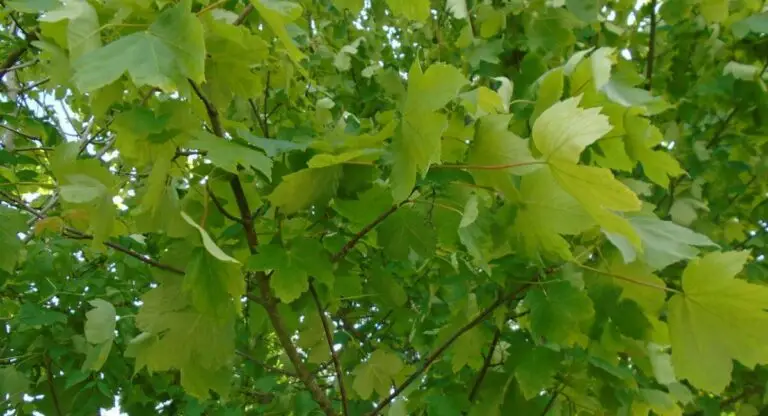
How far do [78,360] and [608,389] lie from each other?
65.5 inches

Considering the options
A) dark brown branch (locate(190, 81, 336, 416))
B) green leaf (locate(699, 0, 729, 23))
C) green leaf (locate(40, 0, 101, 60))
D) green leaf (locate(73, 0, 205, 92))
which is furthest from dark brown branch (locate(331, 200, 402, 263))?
green leaf (locate(699, 0, 729, 23))

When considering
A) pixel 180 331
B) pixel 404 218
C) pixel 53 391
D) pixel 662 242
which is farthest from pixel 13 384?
pixel 662 242

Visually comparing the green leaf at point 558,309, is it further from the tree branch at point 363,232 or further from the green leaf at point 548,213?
the tree branch at point 363,232

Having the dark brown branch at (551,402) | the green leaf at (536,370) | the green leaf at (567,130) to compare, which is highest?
the green leaf at (567,130)

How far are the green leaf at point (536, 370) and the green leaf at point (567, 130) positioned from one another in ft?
1.89

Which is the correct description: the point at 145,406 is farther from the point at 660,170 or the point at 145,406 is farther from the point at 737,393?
the point at 737,393

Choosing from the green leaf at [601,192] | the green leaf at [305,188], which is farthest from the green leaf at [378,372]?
the green leaf at [601,192]

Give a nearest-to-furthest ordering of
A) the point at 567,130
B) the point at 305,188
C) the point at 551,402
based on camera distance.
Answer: the point at 567,130 < the point at 305,188 < the point at 551,402

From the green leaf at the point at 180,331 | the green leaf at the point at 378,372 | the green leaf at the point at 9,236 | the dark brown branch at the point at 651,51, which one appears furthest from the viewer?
the dark brown branch at the point at 651,51

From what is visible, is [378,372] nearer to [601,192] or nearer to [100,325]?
[100,325]

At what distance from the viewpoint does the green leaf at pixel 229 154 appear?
864 millimetres

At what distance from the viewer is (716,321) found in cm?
91

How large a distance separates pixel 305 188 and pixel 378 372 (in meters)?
0.84

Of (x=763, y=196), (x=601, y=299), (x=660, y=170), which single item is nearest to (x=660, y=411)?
(x=601, y=299)
